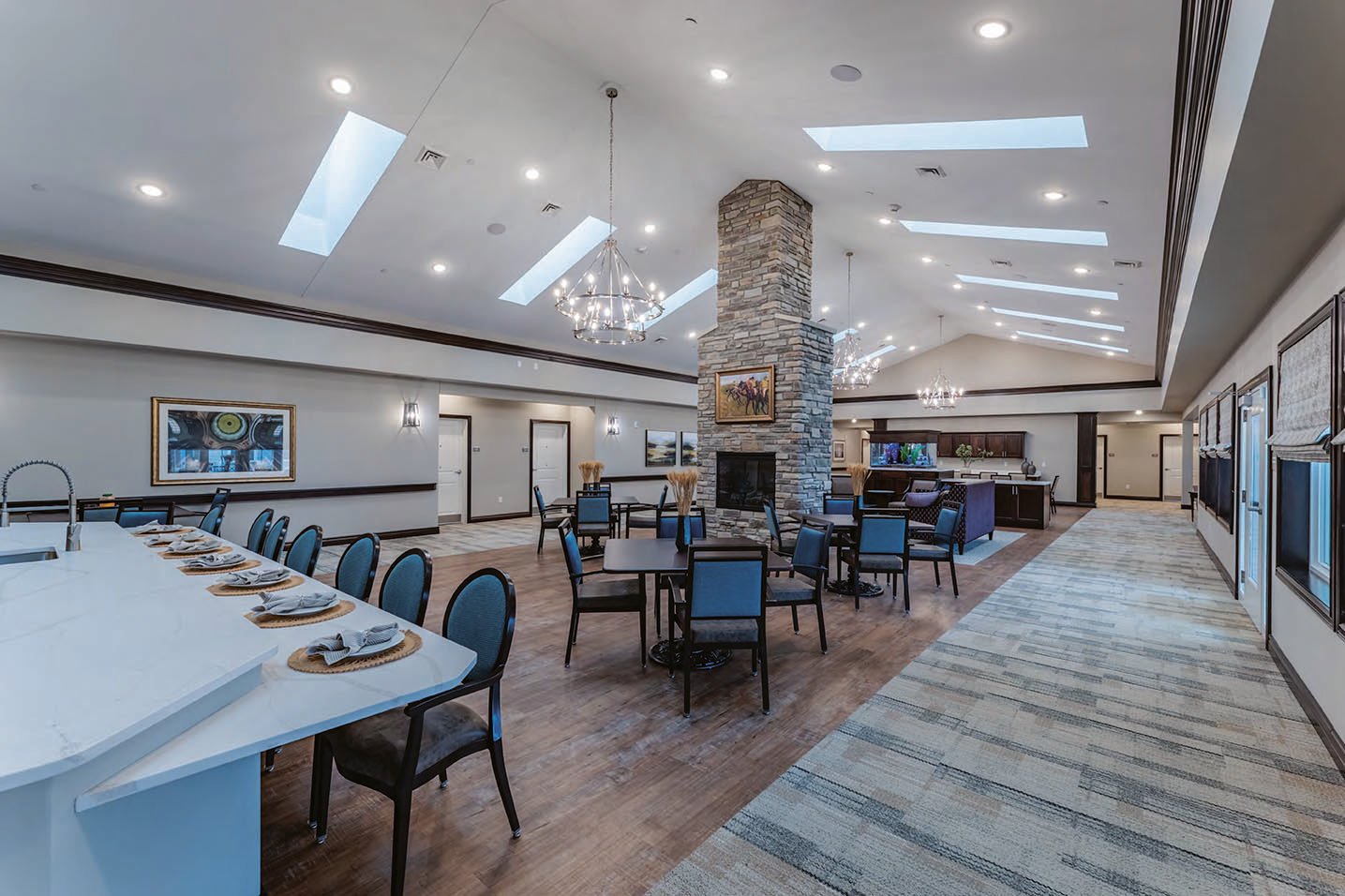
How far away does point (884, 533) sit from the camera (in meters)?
4.94

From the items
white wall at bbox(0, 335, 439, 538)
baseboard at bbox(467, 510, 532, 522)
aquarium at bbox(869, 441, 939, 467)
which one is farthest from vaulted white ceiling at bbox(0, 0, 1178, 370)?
aquarium at bbox(869, 441, 939, 467)

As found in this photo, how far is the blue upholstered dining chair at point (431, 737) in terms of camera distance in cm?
169

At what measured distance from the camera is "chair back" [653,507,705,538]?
4496 millimetres

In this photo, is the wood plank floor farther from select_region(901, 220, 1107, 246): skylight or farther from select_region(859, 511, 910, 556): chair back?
select_region(901, 220, 1107, 246): skylight

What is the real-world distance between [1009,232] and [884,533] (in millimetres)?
3637

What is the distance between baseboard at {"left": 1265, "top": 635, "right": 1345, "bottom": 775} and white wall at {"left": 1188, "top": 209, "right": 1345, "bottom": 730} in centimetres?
3

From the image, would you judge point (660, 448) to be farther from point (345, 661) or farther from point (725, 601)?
point (345, 661)

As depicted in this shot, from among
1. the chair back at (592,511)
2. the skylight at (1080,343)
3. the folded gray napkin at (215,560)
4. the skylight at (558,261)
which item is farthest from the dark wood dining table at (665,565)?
the skylight at (1080,343)

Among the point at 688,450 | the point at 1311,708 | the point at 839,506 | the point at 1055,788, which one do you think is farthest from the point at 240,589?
the point at 688,450

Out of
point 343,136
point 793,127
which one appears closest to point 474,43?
point 343,136

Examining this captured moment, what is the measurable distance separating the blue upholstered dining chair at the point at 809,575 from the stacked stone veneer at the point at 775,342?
2646mm

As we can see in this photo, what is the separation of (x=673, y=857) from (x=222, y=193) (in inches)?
250

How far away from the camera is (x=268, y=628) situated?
2080 millimetres

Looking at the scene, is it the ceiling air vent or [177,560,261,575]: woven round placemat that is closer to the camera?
[177,560,261,575]: woven round placemat
